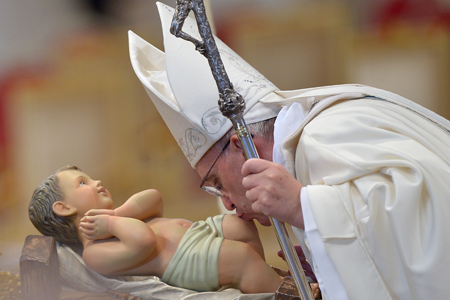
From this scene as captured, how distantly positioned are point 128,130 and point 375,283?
8.29 feet

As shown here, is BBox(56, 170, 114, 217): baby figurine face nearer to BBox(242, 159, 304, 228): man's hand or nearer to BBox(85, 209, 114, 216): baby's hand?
BBox(85, 209, 114, 216): baby's hand

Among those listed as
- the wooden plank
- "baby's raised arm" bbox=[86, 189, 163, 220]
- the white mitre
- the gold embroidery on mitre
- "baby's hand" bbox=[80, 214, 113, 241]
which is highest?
the white mitre

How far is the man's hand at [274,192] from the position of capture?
4.20ft

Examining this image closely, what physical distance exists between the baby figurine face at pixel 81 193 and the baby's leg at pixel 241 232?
0.51 meters

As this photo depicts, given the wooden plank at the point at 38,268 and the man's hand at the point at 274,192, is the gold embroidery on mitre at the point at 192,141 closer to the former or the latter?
the man's hand at the point at 274,192

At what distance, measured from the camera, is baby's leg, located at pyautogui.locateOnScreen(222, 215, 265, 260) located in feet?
6.44

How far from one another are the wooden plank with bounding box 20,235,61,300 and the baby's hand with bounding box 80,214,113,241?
123 mm

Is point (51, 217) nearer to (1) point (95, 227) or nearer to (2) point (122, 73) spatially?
(1) point (95, 227)

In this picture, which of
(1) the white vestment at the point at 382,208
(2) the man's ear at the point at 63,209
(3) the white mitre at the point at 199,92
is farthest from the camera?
(2) the man's ear at the point at 63,209

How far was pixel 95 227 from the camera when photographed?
1801 mm

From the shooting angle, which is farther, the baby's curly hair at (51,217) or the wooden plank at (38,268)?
the baby's curly hair at (51,217)

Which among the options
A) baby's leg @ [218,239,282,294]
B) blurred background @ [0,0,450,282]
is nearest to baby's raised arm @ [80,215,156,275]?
baby's leg @ [218,239,282,294]

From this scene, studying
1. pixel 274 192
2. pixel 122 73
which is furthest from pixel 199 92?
pixel 122 73

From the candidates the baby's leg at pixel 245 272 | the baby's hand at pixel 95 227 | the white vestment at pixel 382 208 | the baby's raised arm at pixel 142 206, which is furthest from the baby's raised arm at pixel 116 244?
the white vestment at pixel 382 208
